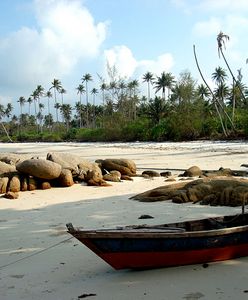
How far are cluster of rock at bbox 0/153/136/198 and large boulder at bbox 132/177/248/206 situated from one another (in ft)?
14.2

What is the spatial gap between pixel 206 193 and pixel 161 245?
18.5 ft

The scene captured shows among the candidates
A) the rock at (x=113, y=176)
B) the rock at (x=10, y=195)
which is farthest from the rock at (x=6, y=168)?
the rock at (x=113, y=176)

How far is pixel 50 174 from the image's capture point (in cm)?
1561

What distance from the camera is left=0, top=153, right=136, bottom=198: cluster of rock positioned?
50.1 feet

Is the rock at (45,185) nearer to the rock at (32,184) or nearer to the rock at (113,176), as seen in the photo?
the rock at (32,184)

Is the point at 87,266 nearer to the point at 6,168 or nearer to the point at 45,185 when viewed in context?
the point at 45,185

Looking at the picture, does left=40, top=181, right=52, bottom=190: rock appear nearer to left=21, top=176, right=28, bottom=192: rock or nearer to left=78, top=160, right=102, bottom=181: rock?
left=21, top=176, right=28, bottom=192: rock

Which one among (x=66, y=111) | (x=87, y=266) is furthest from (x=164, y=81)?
(x=87, y=266)

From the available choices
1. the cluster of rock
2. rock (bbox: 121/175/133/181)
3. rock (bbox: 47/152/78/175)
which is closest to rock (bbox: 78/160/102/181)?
the cluster of rock

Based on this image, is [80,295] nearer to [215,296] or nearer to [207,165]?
[215,296]

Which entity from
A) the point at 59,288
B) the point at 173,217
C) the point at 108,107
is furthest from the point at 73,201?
the point at 108,107

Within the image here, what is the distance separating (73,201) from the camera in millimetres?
12555

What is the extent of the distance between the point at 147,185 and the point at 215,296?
34.4ft

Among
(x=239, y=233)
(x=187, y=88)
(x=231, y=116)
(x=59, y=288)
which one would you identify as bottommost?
(x=59, y=288)
